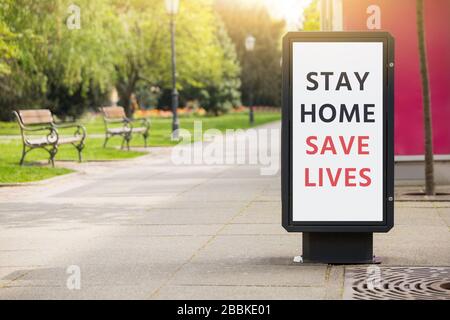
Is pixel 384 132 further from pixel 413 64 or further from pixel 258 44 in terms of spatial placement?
pixel 258 44

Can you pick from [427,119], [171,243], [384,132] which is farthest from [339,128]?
[427,119]

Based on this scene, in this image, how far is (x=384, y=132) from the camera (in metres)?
7.71

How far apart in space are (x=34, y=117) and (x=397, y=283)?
547 inches

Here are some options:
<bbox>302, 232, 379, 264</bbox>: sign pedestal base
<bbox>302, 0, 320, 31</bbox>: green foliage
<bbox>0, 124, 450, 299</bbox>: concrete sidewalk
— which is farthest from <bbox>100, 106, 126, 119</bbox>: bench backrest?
<bbox>302, 232, 379, 264</bbox>: sign pedestal base

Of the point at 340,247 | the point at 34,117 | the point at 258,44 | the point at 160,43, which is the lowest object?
the point at 340,247

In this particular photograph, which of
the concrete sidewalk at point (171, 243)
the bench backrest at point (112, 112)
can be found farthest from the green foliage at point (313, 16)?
the concrete sidewalk at point (171, 243)

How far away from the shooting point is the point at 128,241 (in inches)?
361

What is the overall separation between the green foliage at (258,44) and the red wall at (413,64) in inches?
2750

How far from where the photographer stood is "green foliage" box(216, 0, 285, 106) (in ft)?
284

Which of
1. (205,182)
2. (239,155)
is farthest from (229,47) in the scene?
(205,182)

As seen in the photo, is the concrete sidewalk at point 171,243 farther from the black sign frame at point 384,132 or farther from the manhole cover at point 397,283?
the black sign frame at point 384,132

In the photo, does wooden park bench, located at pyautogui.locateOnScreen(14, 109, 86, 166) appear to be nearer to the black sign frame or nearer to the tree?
the black sign frame

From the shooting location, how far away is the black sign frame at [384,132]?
25.1 feet
